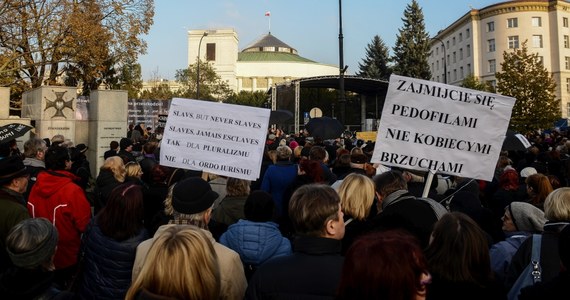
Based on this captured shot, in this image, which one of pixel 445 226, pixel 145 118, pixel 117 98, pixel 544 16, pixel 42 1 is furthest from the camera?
pixel 544 16

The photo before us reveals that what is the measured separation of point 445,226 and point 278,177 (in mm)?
3647

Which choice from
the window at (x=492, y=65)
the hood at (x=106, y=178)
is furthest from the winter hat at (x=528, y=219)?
the window at (x=492, y=65)

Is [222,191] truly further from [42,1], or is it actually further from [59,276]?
[42,1]

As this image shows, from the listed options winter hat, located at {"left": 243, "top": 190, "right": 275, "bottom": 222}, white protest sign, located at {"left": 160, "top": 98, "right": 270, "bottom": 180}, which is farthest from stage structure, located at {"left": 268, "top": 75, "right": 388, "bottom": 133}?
winter hat, located at {"left": 243, "top": 190, "right": 275, "bottom": 222}

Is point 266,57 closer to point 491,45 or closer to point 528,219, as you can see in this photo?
point 491,45

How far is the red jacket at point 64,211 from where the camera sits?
4426mm

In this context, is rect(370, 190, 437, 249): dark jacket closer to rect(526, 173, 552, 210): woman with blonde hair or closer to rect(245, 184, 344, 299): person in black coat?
rect(245, 184, 344, 299): person in black coat

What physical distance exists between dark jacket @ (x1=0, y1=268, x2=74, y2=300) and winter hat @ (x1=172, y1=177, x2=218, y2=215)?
1.07m

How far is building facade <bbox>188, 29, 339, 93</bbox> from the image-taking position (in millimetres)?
104438

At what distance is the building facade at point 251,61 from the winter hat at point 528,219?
9153 centimetres

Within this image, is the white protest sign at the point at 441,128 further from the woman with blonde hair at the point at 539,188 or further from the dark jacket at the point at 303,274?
the dark jacket at the point at 303,274

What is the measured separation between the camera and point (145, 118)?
29906 mm

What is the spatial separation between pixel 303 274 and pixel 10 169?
300cm

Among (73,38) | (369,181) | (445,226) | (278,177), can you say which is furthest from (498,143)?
(73,38)
